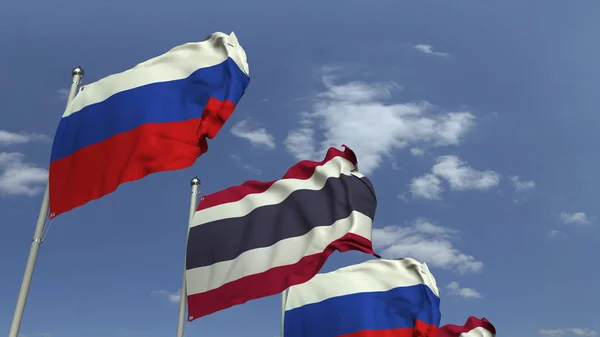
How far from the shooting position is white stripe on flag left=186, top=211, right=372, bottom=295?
42.3 feet

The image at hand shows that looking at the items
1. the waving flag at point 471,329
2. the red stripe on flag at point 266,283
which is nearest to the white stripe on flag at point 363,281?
the red stripe on flag at point 266,283

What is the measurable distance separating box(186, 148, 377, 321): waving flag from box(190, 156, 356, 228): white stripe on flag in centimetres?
2

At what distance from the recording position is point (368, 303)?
16875mm

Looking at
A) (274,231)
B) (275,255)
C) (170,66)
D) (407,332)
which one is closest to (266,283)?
(275,255)

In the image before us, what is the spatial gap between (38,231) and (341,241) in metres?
5.96

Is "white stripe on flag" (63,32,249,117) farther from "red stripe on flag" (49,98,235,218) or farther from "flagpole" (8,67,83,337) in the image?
"flagpole" (8,67,83,337)

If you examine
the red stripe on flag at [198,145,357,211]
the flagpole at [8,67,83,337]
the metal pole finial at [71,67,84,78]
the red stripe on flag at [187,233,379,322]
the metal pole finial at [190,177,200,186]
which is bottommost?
the flagpole at [8,67,83,337]

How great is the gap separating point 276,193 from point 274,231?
102 cm

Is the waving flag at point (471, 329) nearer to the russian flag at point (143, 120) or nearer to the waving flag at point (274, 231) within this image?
the waving flag at point (274, 231)

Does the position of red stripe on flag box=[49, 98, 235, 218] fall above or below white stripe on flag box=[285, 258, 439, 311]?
below

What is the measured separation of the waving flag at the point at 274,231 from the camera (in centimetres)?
1289

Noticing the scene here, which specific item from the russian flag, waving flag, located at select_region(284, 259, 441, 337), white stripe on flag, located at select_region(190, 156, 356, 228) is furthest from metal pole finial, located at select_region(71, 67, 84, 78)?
waving flag, located at select_region(284, 259, 441, 337)

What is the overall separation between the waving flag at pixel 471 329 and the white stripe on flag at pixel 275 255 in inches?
469

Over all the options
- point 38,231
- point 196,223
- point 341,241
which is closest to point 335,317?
point 341,241
